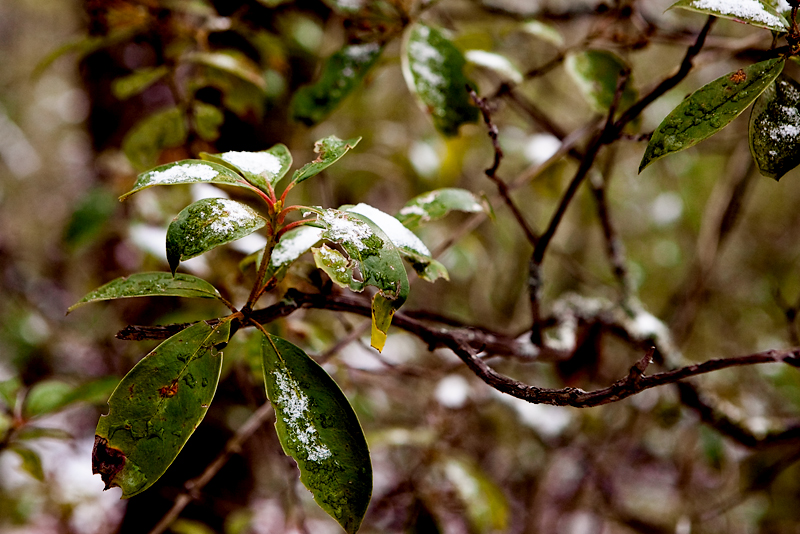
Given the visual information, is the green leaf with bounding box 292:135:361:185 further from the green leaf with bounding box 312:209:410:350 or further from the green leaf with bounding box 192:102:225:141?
the green leaf with bounding box 192:102:225:141

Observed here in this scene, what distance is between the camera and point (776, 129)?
0.45 metres

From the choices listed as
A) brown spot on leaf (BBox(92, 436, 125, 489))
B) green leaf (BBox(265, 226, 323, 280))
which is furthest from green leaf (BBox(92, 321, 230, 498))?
green leaf (BBox(265, 226, 323, 280))

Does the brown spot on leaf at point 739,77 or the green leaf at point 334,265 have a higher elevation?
the brown spot on leaf at point 739,77

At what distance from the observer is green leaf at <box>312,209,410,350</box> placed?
1.33ft

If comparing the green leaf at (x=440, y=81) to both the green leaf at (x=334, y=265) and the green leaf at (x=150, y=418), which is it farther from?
the green leaf at (x=150, y=418)

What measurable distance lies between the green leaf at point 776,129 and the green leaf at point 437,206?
273 mm

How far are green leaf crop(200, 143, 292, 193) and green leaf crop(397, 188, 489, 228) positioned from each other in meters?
0.16

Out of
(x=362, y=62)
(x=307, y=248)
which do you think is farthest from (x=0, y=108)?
(x=307, y=248)

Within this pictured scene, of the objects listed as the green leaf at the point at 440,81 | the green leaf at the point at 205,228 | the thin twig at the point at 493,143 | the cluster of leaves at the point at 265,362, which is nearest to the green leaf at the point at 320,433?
the cluster of leaves at the point at 265,362

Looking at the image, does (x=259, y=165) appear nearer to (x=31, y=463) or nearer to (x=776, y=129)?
(x=776, y=129)

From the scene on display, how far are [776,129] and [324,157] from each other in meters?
0.42

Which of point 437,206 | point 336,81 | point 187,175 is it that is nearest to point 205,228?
point 187,175

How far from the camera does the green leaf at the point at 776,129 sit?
0.45 metres

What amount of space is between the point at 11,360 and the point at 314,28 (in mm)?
1821
